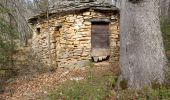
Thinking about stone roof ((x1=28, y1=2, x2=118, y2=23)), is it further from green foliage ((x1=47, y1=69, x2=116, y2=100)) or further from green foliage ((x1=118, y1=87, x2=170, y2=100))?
green foliage ((x1=118, y1=87, x2=170, y2=100))

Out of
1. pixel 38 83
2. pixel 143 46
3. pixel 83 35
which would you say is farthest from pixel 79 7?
pixel 143 46

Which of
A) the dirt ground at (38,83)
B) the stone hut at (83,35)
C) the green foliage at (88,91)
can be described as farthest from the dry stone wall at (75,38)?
the green foliage at (88,91)

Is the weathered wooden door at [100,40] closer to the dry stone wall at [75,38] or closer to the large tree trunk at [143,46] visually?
the dry stone wall at [75,38]

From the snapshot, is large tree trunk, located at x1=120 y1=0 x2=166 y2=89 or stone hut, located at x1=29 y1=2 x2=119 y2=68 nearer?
large tree trunk, located at x1=120 y1=0 x2=166 y2=89

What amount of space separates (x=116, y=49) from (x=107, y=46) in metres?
0.44

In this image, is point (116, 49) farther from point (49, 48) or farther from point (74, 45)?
point (49, 48)

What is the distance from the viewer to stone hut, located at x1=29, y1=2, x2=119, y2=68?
13.6 meters

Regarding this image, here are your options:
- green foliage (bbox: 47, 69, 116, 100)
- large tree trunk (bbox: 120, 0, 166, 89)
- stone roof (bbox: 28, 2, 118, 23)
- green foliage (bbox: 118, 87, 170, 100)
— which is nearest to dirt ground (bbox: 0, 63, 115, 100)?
green foliage (bbox: 47, 69, 116, 100)

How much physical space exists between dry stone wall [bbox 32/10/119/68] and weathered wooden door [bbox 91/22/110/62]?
239 millimetres

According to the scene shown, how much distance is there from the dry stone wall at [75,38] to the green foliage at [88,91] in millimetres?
4266

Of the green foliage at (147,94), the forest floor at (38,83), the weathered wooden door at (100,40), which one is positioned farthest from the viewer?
the weathered wooden door at (100,40)

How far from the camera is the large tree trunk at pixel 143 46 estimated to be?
788 centimetres

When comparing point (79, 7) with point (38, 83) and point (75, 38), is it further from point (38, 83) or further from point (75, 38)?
point (38, 83)

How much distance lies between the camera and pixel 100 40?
1406 centimetres
